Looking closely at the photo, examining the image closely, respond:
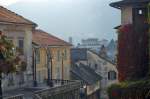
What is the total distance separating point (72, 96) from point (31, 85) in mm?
4626

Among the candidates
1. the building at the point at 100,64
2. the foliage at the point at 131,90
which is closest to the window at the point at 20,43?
the foliage at the point at 131,90

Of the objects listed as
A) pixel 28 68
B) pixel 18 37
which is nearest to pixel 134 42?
pixel 18 37

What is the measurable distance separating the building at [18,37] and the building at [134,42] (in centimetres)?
1312

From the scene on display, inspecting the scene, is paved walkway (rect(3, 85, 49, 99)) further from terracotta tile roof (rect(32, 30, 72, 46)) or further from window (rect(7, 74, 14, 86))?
terracotta tile roof (rect(32, 30, 72, 46))

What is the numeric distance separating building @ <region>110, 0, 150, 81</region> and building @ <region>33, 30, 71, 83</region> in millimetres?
20843

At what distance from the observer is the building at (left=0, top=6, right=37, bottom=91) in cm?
4362

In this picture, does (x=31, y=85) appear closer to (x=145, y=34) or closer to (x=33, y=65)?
(x=33, y=65)

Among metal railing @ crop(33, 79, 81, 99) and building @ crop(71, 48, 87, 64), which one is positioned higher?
building @ crop(71, 48, 87, 64)

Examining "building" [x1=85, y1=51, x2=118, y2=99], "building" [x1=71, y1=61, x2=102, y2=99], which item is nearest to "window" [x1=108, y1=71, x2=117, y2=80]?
"building" [x1=85, y1=51, x2=118, y2=99]

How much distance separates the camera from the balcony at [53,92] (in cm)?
3759

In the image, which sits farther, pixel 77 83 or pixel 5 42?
pixel 77 83

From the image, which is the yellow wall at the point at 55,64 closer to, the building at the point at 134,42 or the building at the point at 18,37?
the building at the point at 18,37

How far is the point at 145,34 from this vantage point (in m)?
31.2

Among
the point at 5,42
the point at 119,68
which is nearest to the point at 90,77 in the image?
the point at 119,68
